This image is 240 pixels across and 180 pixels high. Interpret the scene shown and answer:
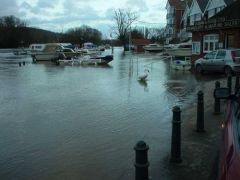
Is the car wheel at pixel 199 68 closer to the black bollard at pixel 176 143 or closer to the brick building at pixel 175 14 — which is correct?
the black bollard at pixel 176 143

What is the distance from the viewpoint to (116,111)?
11875 millimetres

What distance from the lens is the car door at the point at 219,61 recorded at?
23.3m

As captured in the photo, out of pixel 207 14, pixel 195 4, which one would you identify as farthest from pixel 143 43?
Answer: pixel 207 14

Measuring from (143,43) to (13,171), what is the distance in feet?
304

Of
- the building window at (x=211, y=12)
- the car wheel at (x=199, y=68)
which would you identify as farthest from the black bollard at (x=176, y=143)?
the building window at (x=211, y=12)

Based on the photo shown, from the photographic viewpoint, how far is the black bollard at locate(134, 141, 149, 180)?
159 inches

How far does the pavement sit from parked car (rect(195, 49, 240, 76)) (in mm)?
12724

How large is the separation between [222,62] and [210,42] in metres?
9.86

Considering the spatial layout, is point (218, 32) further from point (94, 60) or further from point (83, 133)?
point (83, 133)

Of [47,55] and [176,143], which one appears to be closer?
[176,143]

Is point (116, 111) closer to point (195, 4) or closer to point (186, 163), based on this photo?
point (186, 163)

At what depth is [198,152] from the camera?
6.84 meters

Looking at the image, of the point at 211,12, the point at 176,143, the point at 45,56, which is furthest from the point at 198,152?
the point at 45,56

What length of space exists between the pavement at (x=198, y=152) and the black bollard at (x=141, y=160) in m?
1.13
